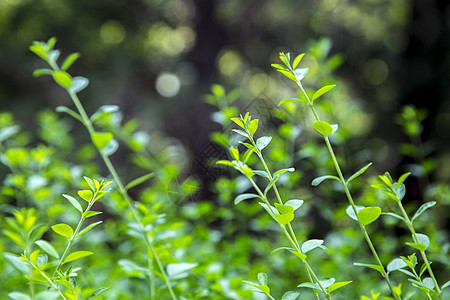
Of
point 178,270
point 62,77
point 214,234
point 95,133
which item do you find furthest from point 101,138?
point 214,234

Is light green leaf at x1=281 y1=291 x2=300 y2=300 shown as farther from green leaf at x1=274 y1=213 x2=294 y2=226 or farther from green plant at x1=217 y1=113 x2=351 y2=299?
green leaf at x1=274 y1=213 x2=294 y2=226

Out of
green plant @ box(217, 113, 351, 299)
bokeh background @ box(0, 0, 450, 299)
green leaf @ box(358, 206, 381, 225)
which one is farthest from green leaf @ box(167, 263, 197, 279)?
bokeh background @ box(0, 0, 450, 299)

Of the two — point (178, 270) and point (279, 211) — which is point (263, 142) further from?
point (178, 270)

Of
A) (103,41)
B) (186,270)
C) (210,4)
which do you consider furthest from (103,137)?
(103,41)

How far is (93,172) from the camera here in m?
1.42

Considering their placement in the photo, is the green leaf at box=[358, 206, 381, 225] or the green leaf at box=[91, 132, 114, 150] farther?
Answer: the green leaf at box=[91, 132, 114, 150]

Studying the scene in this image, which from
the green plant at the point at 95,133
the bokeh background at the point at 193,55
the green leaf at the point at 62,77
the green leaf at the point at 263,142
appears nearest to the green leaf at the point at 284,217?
the green leaf at the point at 263,142

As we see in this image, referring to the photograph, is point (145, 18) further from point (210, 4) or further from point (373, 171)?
point (373, 171)

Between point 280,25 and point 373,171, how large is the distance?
1.99 meters

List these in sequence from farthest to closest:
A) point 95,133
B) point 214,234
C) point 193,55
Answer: point 193,55, point 214,234, point 95,133

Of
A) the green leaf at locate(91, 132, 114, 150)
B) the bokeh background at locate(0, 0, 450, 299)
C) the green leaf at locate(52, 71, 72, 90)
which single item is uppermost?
the green leaf at locate(52, 71, 72, 90)

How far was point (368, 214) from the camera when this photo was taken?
1.88 ft

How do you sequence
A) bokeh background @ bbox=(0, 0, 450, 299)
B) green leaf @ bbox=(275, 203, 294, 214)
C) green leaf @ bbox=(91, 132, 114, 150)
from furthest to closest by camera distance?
bokeh background @ bbox=(0, 0, 450, 299)
green leaf @ bbox=(91, 132, 114, 150)
green leaf @ bbox=(275, 203, 294, 214)

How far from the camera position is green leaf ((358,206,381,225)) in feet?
1.85
